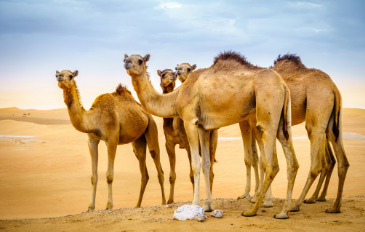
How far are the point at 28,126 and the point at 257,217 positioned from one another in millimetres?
46158

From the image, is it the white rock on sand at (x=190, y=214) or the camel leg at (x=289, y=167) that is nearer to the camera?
the white rock on sand at (x=190, y=214)

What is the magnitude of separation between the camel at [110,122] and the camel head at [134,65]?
6.52 ft

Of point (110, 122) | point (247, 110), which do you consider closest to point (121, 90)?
point (110, 122)

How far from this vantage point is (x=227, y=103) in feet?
24.0

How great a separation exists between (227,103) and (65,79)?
4244mm

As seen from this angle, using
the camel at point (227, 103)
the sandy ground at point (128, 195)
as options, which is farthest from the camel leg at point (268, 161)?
the sandy ground at point (128, 195)

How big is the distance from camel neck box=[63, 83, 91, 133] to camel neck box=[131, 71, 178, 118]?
1966mm

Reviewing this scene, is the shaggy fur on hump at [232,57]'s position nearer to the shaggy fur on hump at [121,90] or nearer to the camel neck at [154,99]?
the camel neck at [154,99]

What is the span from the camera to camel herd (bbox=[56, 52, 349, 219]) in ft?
22.5

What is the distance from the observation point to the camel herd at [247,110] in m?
6.86

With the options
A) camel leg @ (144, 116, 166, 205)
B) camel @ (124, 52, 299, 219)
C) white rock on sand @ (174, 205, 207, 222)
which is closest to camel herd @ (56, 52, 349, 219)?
camel @ (124, 52, 299, 219)

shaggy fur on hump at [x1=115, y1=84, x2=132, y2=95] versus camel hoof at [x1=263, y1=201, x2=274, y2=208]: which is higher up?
shaggy fur on hump at [x1=115, y1=84, x2=132, y2=95]

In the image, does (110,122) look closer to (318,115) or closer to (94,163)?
(94,163)

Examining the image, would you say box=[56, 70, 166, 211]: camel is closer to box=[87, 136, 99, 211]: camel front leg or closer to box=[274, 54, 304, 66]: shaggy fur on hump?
box=[87, 136, 99, 211]: camel front leg
